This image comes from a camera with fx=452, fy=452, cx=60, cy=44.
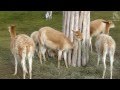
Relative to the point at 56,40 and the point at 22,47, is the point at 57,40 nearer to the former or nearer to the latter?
the point at 56,40

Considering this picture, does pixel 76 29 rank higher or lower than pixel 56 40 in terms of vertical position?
higher

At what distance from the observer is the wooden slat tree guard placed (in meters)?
12.0

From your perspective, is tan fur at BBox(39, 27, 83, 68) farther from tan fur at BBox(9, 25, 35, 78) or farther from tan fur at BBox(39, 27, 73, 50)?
tan fur at BBox(9, 25, 35, 78)

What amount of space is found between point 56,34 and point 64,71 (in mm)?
1094

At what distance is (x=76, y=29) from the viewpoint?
12.0 metres

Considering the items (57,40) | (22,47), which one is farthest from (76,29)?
(22,47)

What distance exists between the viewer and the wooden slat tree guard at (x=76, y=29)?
12.0 metres

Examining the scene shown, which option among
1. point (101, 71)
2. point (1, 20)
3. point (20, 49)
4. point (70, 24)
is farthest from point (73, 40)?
point (1, 20)

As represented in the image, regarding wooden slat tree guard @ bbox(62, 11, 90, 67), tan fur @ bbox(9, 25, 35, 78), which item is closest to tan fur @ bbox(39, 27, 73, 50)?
wooden slat tree guard @ bbox(62, 11, 90, 67)

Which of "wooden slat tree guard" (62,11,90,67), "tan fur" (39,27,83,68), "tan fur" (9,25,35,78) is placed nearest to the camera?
"tan fur" (9,25,35,78)

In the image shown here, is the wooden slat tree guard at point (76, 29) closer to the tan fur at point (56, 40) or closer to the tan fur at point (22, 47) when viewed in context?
the tan fur at point (56, 40)

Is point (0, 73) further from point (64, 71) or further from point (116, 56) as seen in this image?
point (116, 56)

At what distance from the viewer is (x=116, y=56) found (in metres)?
13.2

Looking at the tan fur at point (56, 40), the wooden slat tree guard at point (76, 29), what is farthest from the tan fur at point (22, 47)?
the wooden slat tree guard at point (76, 29)
